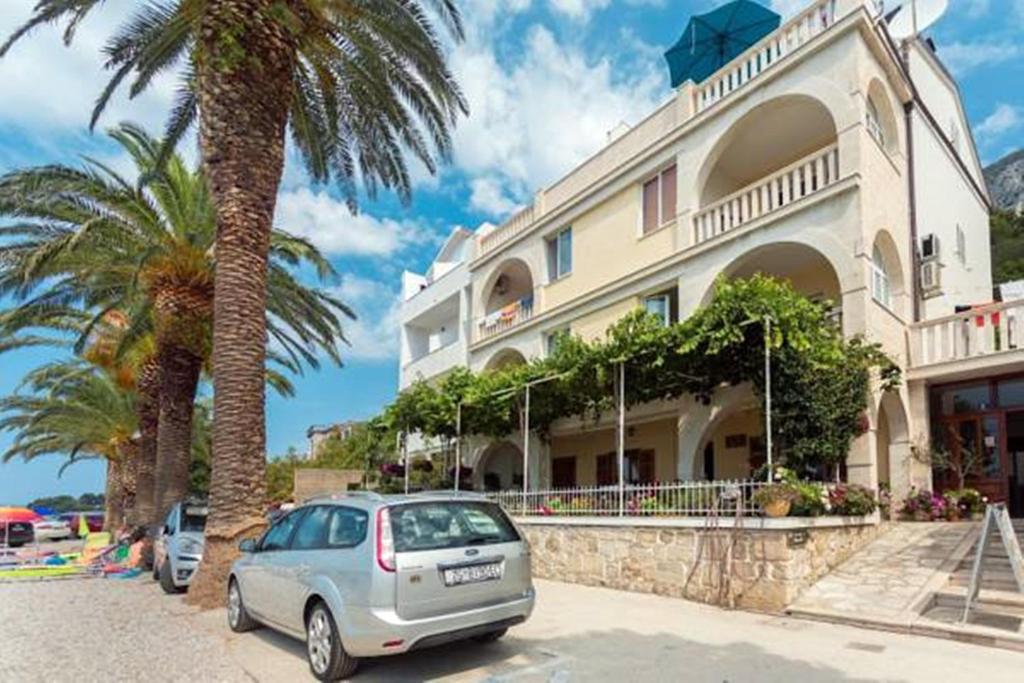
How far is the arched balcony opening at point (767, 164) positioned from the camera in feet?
47.8

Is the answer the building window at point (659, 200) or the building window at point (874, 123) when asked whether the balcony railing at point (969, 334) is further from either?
the building window at point (659, 200)

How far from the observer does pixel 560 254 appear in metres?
22.0

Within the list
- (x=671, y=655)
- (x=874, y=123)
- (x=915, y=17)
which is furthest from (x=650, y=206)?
(x=671, y=655)

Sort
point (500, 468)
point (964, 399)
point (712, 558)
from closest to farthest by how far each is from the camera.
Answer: point (712, 558) → point (964, 399) → point (500, 468)

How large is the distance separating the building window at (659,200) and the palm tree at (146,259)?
825cm

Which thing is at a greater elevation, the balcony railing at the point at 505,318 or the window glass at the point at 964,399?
the balcony railing at the point at 505,318

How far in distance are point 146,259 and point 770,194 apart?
1340cm

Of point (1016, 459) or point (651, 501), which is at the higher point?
point (1016, 459)

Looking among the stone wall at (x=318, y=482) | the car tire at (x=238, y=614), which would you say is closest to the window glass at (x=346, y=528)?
the car tire at (x=238, y=614)

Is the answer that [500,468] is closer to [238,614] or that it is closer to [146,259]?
[146,259]

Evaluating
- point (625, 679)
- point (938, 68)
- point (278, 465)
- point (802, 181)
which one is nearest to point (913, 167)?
point (802, 181)

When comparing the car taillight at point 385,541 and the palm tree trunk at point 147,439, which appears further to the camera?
the palm tree trunk at point 147,439

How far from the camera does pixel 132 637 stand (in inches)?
337

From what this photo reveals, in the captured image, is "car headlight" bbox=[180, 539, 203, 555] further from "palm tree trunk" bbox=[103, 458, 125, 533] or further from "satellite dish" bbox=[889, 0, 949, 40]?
"palm tree trunk" bbox=[103, 458, 125, 533]
